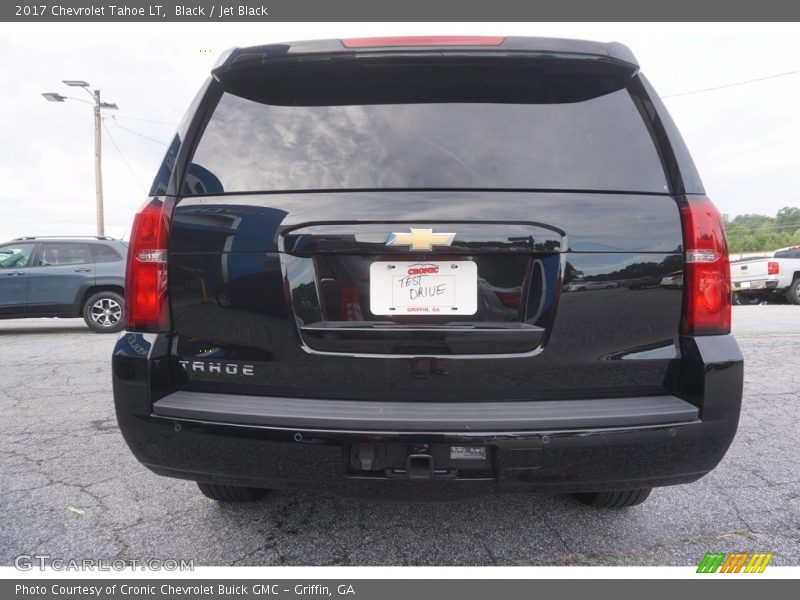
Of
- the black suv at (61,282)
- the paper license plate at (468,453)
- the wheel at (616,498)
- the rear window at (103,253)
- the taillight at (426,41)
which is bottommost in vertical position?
the wheel at (616,498)

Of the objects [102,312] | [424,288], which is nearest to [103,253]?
[102,312]

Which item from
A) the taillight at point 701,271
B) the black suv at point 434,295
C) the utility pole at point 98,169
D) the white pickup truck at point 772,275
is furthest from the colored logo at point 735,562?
the utility pole at point 98,169

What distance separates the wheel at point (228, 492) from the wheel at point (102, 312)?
7475 mm

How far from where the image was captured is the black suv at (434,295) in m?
1.56

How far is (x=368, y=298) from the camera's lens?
1.61 m

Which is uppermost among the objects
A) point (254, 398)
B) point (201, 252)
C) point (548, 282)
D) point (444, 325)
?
point (201, 252)

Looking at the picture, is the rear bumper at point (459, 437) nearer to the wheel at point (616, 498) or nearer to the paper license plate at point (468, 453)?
the paper license plate at point (468, 453)

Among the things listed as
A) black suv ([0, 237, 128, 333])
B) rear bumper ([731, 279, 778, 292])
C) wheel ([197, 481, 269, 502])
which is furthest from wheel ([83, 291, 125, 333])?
rear bumper ([731, 279, 778, 292])

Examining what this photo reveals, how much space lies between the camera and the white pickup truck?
13164 millimetres

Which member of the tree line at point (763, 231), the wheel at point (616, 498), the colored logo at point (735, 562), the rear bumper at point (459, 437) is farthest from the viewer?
the tree line at point (763, 231)

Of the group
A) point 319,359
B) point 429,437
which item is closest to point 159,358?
point 319,359

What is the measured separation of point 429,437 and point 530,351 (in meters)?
0.44

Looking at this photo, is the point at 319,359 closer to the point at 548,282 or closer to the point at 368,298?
the point at 368,298

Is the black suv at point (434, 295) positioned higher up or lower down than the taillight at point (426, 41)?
lower down
